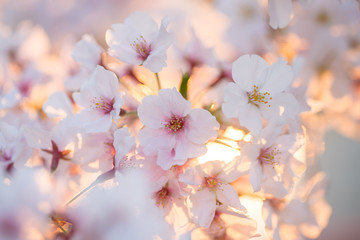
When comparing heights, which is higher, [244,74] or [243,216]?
[244,74]

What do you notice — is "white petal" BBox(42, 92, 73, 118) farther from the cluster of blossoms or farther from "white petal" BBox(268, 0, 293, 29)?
"white petal" BBox(268, 0, 293, 29)

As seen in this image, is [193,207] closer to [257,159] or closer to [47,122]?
[257,159]

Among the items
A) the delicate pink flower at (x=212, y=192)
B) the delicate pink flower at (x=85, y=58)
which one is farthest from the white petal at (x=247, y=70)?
the delicate pink flower at (x=85, y=58)

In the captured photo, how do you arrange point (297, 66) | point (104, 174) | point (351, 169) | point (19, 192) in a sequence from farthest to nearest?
point (351, 169) → point (297, 66) → point (104, 174) → point (19, 192)

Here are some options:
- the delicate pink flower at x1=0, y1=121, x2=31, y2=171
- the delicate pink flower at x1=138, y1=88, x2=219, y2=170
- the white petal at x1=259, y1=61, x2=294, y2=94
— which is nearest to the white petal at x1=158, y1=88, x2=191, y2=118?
the delicate pink flower at x1=138, y1=88, x2=219, y2=170

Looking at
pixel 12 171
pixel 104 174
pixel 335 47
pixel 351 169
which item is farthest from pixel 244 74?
pixel 351 169

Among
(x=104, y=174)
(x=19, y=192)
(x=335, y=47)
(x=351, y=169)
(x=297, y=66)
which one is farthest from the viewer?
(x=351, y=169)
